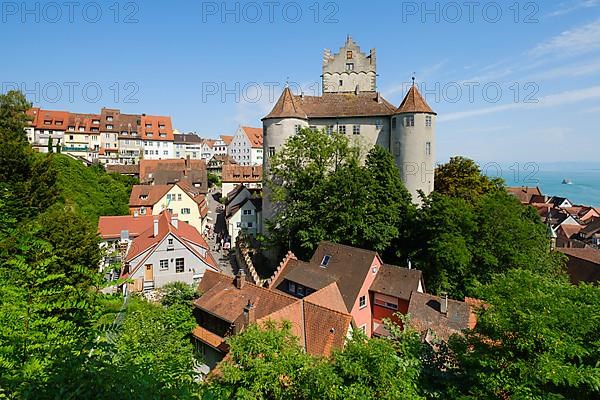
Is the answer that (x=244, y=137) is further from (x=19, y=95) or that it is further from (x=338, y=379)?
(x=338, y=379)

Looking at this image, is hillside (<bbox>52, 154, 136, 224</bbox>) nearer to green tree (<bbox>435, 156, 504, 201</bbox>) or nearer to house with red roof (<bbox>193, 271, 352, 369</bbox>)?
house with red roof (<bbox>193, 271, 352, 369</bbox>)

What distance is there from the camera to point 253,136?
96688 mm

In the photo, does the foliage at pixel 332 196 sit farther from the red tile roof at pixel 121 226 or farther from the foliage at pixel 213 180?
the foliage at pixel 213 180

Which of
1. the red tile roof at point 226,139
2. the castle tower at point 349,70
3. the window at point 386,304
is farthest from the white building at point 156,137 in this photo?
the window at point 386,304

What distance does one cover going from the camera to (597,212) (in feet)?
248

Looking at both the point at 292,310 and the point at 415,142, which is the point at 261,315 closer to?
the point at 292,310

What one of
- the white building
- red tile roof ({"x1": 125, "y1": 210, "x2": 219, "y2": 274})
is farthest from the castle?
the white building

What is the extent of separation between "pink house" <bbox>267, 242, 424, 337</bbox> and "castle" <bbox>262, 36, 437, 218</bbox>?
36.4ft

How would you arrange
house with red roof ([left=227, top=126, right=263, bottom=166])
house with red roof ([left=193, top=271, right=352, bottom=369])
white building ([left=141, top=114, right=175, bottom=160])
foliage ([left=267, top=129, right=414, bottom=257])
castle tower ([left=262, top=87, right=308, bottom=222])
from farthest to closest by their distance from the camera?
1. house with red roof ([left=227, top=126, right=263, bottom=166])
2. white building ([left=141, top=114, right=175, bottom=160])
3. castle tower ([left=262, top=87, right=308, bottom=222])
4. foliage ([left=267, top=129, right=414, bottom=257])
5. house with red roof ([left=193, top=271, right=352, bottom=369])

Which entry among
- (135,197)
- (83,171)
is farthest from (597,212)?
(83,171)

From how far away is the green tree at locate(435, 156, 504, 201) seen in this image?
35.0 m

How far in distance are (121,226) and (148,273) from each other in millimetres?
8989

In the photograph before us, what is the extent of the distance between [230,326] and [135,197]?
31.5 meters

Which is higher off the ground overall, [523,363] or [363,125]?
[363,125]
